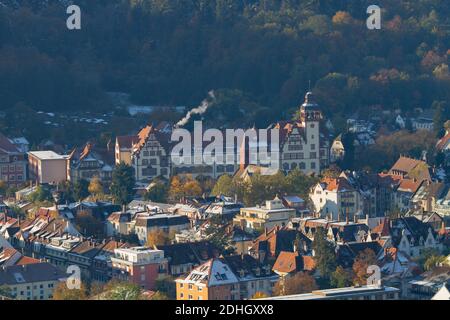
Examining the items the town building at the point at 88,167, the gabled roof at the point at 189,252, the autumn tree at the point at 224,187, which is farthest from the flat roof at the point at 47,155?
the gabled roof at the point at 189,252

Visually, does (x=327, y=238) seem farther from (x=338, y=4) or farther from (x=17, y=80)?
(x=338, y=4)

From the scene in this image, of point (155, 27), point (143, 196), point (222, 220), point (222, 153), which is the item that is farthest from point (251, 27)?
point (222, 220)

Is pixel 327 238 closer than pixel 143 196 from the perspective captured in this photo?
Yes

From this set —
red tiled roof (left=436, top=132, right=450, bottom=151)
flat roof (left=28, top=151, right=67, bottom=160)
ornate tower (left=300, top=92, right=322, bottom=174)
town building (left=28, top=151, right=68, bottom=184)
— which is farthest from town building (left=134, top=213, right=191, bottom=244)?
red tiled roof (left=436, top=132, right=450, bottom=151)

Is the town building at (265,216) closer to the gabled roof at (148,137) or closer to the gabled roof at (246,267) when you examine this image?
the gabled roof at (246,267)

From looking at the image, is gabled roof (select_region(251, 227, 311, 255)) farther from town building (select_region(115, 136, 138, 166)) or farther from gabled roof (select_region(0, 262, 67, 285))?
town building (select_region(115, 136, 138, 166))

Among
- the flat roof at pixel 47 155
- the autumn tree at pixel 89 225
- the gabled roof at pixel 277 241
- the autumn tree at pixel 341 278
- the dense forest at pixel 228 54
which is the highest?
the dense forest at pixel 228 54

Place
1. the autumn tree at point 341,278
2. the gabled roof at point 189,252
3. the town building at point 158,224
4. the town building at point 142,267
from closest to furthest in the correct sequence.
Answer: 1. the autumn tree at point 341,278
2. the town building at point 142,267
3. the gabled roof at point 189,252
4. the town building at point 158,224
